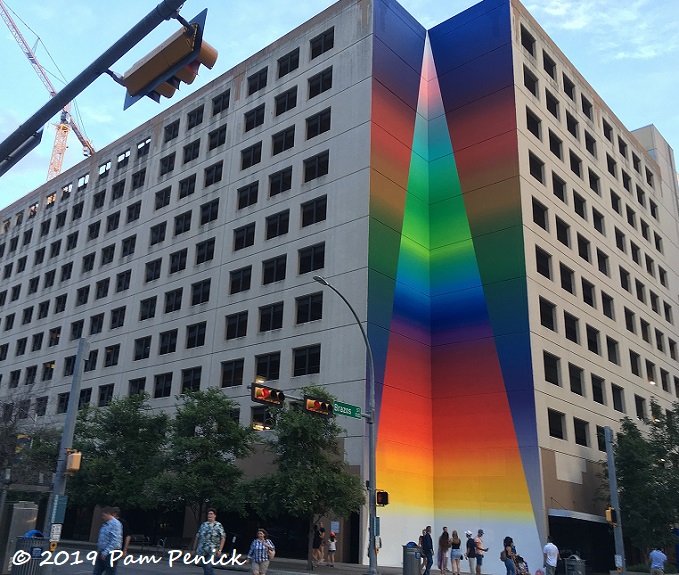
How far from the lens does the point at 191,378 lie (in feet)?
161

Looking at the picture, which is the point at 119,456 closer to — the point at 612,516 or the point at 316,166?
the point at 316,166

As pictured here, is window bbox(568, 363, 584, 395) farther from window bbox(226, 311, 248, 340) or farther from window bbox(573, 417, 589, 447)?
window bbox(226, 311, 248, 340)

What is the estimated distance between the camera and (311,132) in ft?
156

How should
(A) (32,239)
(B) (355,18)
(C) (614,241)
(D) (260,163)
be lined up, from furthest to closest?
(A) (32,239) → (C) (614,241) → (D) (260,163) → (B) (355,18)

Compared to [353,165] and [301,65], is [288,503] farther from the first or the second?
[301,65]

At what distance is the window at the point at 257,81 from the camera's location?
53.2 m

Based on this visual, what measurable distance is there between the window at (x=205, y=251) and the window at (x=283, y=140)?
837cm

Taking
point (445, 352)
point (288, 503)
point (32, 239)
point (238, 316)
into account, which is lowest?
point (288, 503)

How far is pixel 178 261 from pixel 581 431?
1262 inches

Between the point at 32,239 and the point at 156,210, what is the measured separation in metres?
25.0

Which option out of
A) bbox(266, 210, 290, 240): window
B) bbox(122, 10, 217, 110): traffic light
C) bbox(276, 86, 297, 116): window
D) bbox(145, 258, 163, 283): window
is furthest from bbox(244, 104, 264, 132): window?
bbox(122, 10, 217, 110): traffic light

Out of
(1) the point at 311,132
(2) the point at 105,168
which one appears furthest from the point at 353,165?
(2) the point at 105,168

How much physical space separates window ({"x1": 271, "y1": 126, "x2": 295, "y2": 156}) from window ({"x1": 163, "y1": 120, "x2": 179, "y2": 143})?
13.7 metres

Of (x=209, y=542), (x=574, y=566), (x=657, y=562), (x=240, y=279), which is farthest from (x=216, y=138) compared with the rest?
(x=209, y=542)
